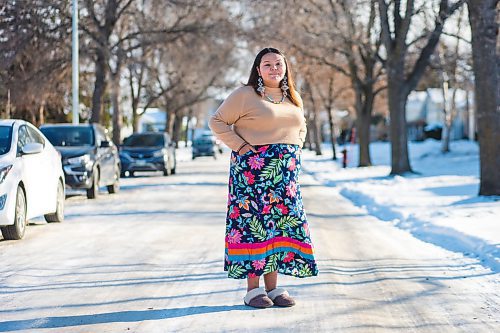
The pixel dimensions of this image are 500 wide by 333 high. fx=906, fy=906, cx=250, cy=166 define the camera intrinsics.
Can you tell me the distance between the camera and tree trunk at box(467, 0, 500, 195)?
57.0 feet

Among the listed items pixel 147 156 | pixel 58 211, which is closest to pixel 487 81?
pixel 58 211

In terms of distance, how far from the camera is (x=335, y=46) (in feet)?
122

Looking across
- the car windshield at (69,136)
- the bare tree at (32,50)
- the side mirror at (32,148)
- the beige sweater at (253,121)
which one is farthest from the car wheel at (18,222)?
the bare tree at (32,50)

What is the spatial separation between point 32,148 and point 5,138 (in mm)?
389

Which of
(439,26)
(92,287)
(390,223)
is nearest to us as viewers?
(92,287)

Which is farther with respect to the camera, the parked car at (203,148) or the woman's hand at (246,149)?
the parked car at (203,148)

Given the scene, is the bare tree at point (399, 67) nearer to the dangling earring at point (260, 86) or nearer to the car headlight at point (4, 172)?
the car headlight at point (4, 172)

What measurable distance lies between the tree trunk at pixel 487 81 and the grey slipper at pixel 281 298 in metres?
11.5

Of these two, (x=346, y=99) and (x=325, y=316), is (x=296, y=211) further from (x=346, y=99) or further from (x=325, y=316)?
(x=346, y=99)

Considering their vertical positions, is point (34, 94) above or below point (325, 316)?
above

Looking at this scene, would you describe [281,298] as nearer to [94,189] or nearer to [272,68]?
[272,68]

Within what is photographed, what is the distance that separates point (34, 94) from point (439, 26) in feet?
45.0

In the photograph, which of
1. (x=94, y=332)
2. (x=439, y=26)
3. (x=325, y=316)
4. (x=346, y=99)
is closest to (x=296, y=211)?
(x=325, y=316)

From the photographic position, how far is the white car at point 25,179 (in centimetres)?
1089
